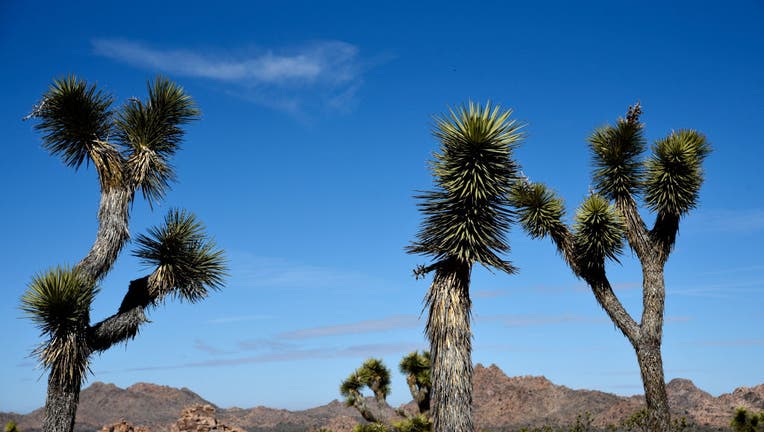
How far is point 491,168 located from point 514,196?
4.58 metres

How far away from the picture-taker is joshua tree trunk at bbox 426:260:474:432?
43.9ft

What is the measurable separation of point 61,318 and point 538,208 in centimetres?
1130

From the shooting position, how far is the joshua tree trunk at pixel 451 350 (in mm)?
13375

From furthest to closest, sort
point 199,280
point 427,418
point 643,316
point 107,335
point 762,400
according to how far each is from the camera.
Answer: point 762,400
point 427,418
point 643,316
point 199,280
point 107,335

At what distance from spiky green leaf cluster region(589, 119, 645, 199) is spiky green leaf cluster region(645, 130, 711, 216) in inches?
15.4

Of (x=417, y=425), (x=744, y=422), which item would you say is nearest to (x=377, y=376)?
(x=417, y=425)

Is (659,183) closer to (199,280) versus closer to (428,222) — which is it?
(428,222)

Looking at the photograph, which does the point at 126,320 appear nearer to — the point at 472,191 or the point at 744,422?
the point at 472,191

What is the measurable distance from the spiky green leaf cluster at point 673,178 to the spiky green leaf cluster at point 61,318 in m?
14.0

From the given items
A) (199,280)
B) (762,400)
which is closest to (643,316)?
(199,280)

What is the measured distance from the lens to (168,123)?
58.2ft

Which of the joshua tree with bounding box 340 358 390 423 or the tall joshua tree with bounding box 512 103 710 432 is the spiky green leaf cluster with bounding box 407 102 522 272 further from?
the joshua tree with bounding box 340 358 390 423

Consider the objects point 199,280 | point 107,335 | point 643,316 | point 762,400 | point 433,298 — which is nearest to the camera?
point 433,298

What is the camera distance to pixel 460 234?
1404cm
